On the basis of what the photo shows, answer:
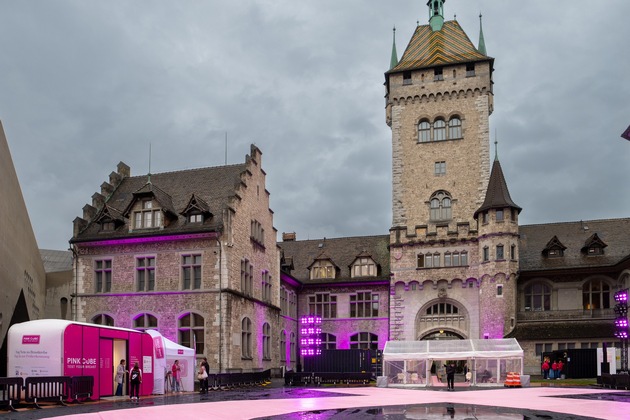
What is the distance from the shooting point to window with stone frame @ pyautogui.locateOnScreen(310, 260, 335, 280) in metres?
59.4

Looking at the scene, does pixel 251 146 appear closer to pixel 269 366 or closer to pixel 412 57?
pixel 269 366

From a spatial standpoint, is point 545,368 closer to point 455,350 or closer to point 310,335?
point 455,350

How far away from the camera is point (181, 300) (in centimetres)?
4172

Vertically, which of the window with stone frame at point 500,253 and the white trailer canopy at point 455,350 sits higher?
the window with stone frame at point 500,253

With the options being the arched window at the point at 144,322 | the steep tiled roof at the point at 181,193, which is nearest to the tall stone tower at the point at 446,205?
the steep tiled roof at the point at 181,193

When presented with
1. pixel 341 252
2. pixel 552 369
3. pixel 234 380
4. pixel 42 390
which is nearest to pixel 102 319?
pixel 234 380

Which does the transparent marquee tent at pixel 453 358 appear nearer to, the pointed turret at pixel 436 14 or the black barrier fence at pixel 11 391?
the black barrier fence at pixel 11 391

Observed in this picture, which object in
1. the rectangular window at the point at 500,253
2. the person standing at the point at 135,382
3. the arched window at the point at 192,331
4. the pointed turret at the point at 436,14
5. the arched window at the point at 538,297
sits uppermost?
the pointed turret at the point at 436,14

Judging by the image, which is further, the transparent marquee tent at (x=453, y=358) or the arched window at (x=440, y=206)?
the arched window at (x=440, y=206)

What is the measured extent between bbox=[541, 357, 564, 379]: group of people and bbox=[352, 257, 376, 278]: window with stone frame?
16.9 metres

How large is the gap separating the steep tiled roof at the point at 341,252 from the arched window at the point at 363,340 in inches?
177

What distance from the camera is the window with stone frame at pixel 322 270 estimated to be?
59.4 m

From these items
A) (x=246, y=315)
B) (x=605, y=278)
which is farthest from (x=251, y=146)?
(x=605, y=278)

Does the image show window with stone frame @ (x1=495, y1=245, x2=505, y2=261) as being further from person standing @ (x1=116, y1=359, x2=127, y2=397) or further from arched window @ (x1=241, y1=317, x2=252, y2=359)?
person standing @ (x1=116, y1=359, x2=127, y2=397)
